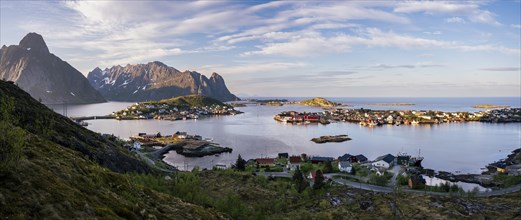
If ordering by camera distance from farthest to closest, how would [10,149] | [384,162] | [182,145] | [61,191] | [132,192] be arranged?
[182,145] → [384,162] → [132,192] → [61,191] → [10,149]

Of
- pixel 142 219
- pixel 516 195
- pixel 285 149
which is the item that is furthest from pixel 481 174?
pixel 142 219

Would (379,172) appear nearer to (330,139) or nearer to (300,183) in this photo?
(300,183)

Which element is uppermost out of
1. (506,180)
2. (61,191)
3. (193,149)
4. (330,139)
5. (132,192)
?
(61,191)

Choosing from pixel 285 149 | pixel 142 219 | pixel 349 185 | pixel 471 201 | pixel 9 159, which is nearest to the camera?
pixel 9 159

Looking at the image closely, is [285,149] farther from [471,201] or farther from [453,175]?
[471,201]

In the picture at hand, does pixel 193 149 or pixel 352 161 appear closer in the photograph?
pixel 352 161

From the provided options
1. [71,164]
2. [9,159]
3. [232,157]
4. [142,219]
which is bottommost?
[232,157]

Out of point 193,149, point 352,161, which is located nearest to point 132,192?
point 352,161

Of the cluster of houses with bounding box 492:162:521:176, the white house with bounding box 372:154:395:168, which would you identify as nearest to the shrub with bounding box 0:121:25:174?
the white house with bounding box 372:154:395:168

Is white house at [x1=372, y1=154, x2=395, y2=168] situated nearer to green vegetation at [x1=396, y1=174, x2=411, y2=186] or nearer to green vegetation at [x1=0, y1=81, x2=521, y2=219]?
green vegetation at [x1=0, y1=81, x2=521, y2=219]

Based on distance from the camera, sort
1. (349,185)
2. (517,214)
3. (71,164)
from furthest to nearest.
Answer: (349,185) < (517,214) < (71,164)

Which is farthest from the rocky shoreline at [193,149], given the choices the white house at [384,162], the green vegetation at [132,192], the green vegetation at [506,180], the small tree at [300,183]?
the green vegetation at [506,180]
